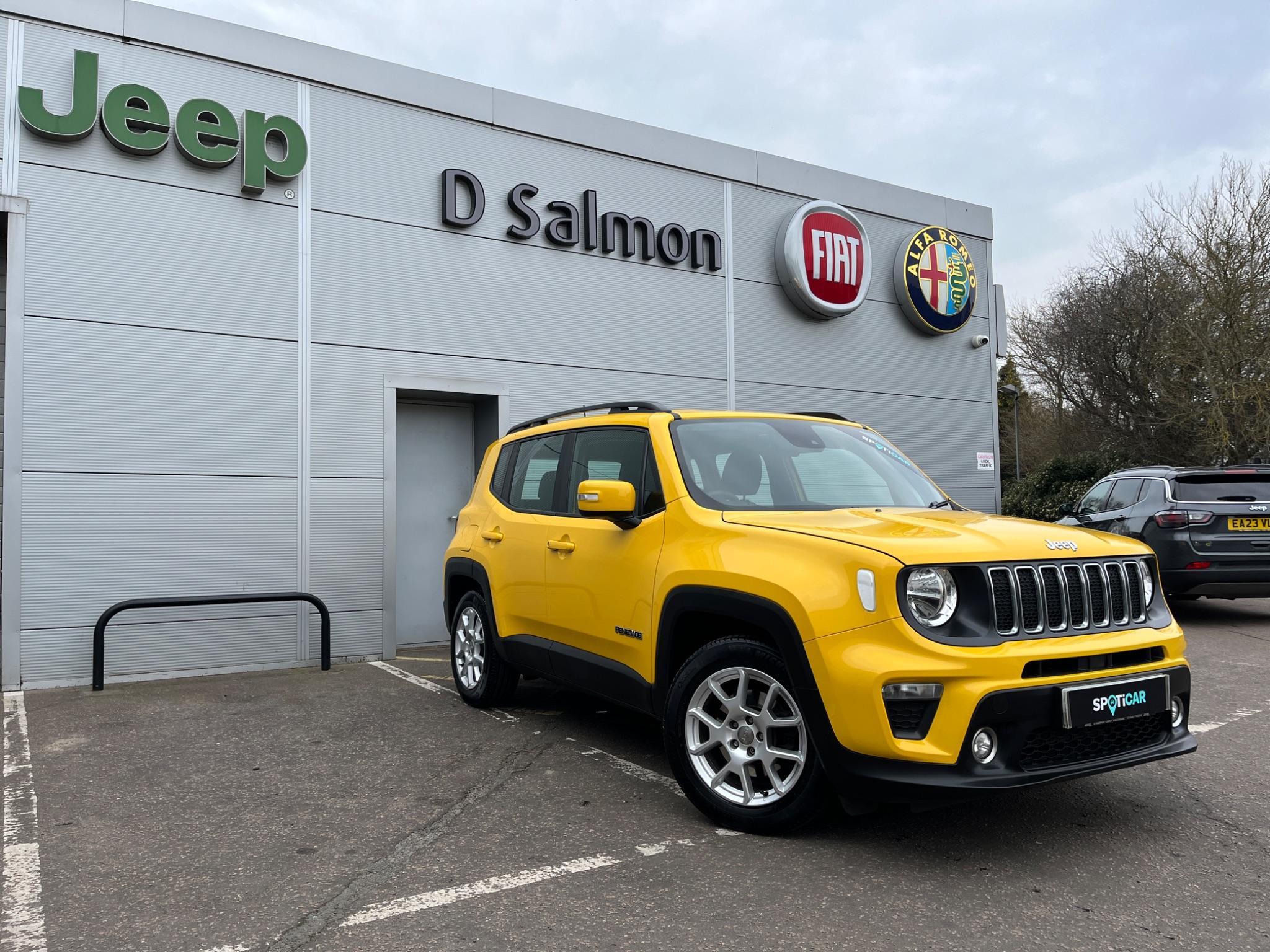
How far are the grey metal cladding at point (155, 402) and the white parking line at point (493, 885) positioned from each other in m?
5.59

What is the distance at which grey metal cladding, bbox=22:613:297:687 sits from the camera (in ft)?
24.1

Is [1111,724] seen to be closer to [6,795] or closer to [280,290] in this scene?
[6,795]

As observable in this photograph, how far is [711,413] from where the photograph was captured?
503 cm

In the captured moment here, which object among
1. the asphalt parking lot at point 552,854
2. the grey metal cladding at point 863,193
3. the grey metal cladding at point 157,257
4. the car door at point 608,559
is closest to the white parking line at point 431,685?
the asphalt parking lot at point 552,854

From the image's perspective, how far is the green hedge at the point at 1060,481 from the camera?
2691 cm

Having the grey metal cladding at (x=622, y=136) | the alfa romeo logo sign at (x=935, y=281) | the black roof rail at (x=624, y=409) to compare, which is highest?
the grey metal cladding at (x=622, y=136)

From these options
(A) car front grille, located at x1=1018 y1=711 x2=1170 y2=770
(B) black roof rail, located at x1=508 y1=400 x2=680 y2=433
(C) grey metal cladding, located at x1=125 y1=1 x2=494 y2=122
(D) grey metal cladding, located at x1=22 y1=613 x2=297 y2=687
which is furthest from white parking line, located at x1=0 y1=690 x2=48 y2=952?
(C) grey metal cladding, located at x1=125 y1=1 x2=494 y2=122

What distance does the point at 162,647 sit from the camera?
25.4 ft

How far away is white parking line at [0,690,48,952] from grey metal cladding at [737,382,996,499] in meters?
7.80

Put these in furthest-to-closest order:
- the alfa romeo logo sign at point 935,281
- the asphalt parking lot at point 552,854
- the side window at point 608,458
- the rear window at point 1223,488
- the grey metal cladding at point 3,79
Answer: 1. the alfa romeo logo sign at point 935,281
2. the rear window at point 1223,488
3. the grey metal cladding at point 3,79
4. the side window at point 608,458
5. the asphalt parking lot at point 552,854

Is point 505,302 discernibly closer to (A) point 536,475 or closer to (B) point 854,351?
(A) point 536,475

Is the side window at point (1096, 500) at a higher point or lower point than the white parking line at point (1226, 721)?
higher

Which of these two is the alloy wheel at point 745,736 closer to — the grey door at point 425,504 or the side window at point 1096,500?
the grey door at point 425,504

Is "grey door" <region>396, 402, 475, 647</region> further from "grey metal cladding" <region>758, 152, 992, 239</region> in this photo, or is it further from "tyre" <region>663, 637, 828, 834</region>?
"tyre" <region>663, 637, 828, 834</region>
